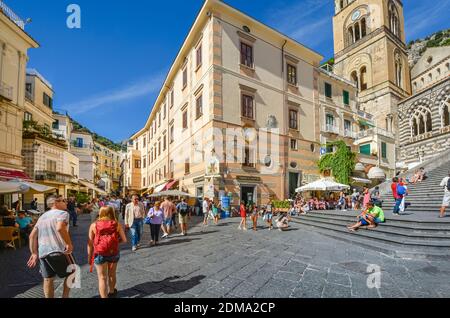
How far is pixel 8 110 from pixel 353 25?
43.7 metres

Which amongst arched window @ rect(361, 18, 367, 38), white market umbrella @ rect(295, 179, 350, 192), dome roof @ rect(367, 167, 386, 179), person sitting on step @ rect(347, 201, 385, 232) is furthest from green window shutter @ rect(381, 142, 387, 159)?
person sitting on step @ rect(347, 201, 385, 232)

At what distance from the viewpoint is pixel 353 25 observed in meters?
40.0

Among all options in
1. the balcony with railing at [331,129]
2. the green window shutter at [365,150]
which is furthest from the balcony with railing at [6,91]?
the green window shutter at [365,150]

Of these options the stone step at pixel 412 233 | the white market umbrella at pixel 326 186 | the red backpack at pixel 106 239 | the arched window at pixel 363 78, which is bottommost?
the stone step at pixel 412 233

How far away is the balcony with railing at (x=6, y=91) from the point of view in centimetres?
1685

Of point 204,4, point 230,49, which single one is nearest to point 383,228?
point 230,49

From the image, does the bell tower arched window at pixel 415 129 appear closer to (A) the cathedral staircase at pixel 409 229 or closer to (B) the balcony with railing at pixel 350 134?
(B) the balcony with railing at pixel 350 134

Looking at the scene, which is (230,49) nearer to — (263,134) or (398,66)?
(263,134)

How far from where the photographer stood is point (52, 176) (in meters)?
23.4

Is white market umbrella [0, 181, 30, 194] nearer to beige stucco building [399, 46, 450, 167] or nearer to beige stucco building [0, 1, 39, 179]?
beige stucco building [0, 1, 39, 179]

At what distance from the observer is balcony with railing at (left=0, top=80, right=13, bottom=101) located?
1685 cm

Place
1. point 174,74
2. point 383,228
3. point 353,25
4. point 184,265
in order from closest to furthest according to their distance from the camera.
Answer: point 184,265
point 383,228
point 174,74
point 353,25

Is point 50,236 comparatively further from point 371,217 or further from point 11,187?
point 371,217

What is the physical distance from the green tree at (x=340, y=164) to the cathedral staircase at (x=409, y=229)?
7.70 meters
